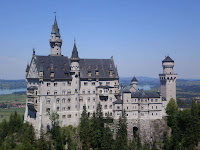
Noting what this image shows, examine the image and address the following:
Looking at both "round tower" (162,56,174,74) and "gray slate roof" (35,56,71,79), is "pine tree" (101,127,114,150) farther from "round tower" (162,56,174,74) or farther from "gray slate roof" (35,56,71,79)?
"round tower" (162,56,174,74)

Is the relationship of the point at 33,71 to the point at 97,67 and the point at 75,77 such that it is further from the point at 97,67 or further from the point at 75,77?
the point at 97,67

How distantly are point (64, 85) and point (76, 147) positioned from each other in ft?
67.2

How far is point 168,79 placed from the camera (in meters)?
112

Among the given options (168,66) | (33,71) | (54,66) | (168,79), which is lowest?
(168,79)

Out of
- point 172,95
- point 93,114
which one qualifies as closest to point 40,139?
point 93,114

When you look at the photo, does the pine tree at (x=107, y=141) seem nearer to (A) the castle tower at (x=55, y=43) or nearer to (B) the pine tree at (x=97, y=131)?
(B) the pine tree at (x=97, y=131)

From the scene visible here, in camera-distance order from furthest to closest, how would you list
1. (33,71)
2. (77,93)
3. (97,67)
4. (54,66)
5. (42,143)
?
1. (97,67)
2. (77,93)
3. (54,66)
4. (33,71)
5. (42,143)

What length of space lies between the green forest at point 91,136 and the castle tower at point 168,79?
15615mm

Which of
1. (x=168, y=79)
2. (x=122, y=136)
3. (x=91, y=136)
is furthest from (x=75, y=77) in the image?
(x=168, y=79)

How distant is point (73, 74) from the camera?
94.6 meters

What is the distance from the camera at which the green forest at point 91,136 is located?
8312cm

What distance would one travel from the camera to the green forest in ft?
273

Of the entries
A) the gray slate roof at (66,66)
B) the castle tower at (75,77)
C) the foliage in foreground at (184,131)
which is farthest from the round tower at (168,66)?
the castle tower at (75,77)

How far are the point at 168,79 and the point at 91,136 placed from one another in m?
42.4
